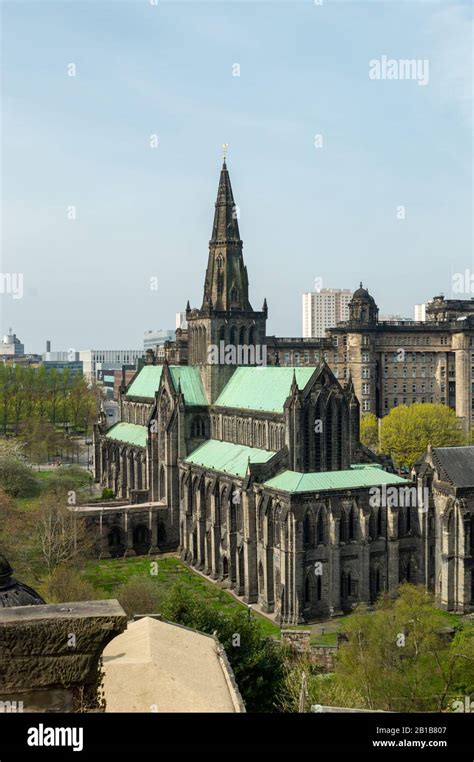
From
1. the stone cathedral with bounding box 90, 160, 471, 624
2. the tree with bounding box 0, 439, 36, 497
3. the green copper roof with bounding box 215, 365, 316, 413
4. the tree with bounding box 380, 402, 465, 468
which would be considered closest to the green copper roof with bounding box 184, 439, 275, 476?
the stone cathedral with bounding box 90, 160, 471, 624

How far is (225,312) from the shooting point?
8000cm

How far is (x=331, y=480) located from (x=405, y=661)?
2210 cm

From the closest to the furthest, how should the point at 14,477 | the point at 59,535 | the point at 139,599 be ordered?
the point at 139,599 < the point at 59,535 < the point at 14,477

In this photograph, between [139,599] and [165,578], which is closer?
[139,599]

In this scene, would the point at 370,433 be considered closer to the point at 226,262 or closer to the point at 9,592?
the point at 226,262

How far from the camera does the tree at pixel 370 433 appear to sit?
355 ft

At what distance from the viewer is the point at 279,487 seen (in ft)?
190

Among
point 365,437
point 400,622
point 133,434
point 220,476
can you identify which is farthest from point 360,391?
point 400,622

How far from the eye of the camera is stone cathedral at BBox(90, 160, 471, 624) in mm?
57125

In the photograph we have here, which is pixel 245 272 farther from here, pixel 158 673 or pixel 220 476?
pixel 158 673

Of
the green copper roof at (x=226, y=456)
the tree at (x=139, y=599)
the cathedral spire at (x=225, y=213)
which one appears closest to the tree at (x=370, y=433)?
the green copper roof at (x=226, y=456)

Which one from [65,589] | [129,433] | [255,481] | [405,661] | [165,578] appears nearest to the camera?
[405,661]

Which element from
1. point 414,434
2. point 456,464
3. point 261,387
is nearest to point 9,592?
point 456,464

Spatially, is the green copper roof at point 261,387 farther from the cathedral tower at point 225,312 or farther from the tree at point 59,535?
the tree at point 59,535
